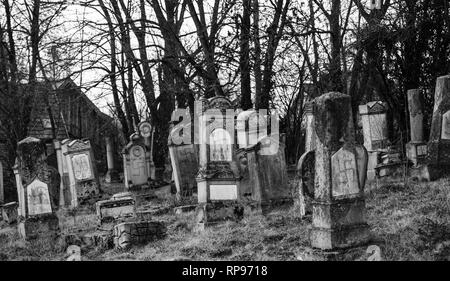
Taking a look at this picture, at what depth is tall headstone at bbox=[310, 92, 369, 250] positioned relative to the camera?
303 inches

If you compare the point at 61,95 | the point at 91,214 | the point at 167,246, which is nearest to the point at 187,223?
the point at 167,246

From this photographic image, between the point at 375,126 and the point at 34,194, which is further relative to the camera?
the point at 375,126

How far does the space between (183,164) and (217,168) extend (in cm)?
377

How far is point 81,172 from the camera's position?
16.4 meters

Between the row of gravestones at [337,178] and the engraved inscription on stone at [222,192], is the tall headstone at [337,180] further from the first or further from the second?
the engraved inscription on stone at [222,192]

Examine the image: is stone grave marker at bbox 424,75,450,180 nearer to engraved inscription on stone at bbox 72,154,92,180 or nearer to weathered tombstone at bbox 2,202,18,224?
engraved inscription on stone at bbox 72,154,92,180

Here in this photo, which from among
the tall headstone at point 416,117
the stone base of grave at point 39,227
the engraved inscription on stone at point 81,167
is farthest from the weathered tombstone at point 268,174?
the engraved inscription on stone at point 81,167

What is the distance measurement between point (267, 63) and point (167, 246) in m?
7.18

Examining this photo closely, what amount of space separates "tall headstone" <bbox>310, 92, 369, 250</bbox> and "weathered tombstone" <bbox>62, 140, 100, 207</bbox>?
9.75m

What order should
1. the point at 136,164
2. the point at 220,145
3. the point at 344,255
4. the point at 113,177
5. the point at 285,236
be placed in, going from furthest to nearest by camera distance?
the point at 113,177 < the point at 136,164 < the point at 220,145 < the point at 285,236 < the point at 344,255

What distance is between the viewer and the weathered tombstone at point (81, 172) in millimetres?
16266

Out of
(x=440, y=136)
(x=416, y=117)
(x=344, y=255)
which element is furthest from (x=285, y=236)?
(x=416, y=117)

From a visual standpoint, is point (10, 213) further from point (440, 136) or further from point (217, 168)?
point (440, 136)
